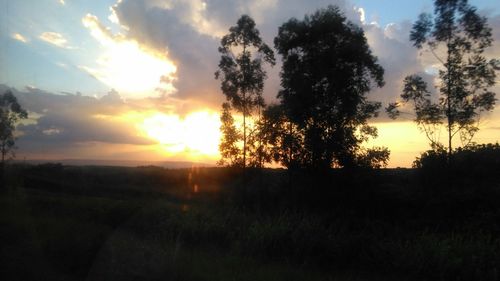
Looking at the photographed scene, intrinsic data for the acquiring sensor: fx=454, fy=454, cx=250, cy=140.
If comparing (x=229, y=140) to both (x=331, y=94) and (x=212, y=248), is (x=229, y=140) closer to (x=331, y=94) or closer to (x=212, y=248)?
(x=331, y=94)

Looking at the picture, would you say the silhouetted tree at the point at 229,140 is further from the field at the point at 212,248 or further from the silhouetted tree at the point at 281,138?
the field at the point at 212,248

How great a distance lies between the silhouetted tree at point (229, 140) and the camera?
3641cm

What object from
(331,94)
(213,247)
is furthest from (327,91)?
(213,247)

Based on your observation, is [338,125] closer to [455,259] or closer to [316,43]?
[316,43]

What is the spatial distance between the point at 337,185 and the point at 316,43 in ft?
36.4

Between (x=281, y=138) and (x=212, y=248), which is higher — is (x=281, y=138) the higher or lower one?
the higher one

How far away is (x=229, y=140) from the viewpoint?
36406 millimetres

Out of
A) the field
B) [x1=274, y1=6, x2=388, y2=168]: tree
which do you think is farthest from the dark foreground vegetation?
[x1=274, y1=6, x2=388, y2=168]: tree

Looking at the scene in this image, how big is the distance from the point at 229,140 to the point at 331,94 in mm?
8815

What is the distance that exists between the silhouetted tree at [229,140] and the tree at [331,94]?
4.11 meters

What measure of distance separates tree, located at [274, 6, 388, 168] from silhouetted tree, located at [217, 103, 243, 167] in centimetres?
411

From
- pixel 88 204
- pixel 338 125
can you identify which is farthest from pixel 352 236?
pixel 338 125

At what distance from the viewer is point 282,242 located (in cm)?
1219

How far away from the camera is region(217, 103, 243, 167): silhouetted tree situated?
36.4 metres
